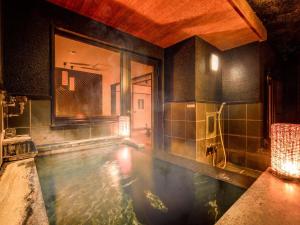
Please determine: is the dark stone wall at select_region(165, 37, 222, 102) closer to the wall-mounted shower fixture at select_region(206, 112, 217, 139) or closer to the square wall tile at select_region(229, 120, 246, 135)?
the wall-mounted shower fixture at select_region(206, 112, 217, 139)

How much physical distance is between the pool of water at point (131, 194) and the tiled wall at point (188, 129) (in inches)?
67.1

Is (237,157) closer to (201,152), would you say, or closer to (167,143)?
(201,152)

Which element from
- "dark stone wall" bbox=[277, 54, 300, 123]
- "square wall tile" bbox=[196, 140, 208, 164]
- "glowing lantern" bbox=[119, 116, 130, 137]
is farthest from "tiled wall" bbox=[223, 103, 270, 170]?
"glowing lantern" bbox=[119, 116, 130, 137]

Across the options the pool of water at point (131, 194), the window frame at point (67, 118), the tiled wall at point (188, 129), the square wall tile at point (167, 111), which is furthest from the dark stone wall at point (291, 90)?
the window frame at point (67, 118)

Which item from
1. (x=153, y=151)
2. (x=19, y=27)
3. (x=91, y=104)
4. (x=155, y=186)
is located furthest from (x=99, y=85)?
(x=155, y=186)

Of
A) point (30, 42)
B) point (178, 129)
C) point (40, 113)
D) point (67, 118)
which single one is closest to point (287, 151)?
point (178, 129)

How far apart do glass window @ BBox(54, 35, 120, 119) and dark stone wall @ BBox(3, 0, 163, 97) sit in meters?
1.24

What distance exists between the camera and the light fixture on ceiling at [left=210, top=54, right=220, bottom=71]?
11.0 feet

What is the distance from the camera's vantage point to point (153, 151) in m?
1.76

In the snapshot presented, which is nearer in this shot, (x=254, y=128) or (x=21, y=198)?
(x=21, y=198)

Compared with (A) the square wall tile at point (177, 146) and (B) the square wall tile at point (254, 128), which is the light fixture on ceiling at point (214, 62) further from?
(A) the square wall tile at point (177, 146)

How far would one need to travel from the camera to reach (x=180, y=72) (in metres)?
3.19

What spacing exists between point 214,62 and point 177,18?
5.09 feet

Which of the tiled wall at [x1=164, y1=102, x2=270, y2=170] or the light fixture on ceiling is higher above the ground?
the light fixture on ceiling
